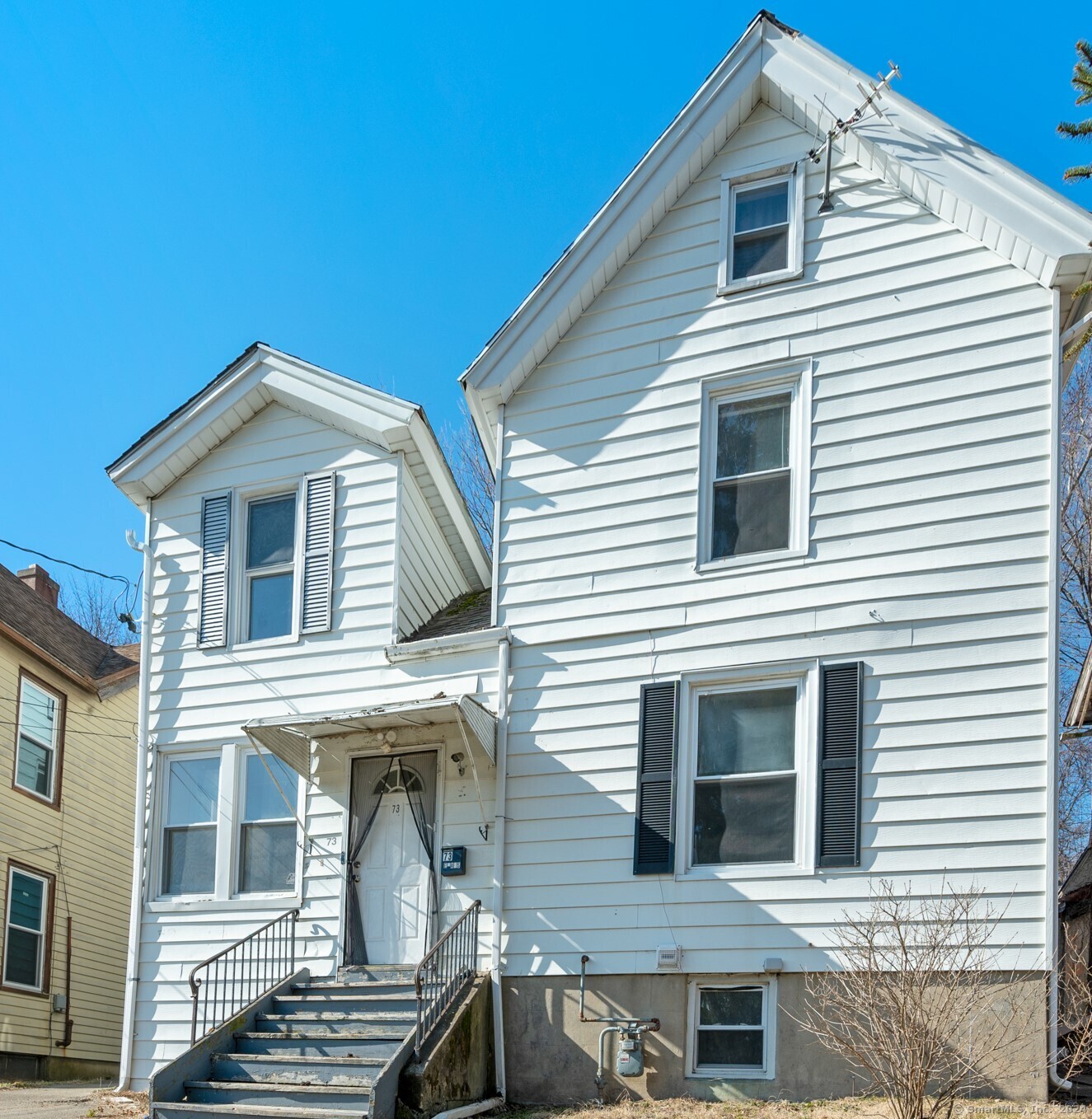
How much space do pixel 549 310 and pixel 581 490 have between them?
1.71 meters

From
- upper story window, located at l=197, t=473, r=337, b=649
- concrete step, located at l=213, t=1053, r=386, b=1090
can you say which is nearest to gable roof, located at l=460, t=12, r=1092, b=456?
upper story window, located at l=197, t=473, r=337, b=649

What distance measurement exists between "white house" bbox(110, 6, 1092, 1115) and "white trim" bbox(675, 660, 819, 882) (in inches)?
1.3

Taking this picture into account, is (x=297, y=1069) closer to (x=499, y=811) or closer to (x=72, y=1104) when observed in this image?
(x=499, y=811)

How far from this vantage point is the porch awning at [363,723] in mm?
11844

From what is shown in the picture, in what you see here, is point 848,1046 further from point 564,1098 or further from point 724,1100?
point 564,1098

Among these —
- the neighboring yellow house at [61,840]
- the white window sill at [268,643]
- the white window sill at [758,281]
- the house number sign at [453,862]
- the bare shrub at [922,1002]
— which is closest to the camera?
the bare shrub at [922,1002]

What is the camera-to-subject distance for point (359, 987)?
1193 centimetres

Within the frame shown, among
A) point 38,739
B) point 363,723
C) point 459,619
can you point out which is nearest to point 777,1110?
point 363,723

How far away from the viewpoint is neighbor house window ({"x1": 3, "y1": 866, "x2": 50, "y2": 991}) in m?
17.4

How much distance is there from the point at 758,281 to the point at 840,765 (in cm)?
432

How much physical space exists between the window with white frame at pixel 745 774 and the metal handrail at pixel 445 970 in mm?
2055

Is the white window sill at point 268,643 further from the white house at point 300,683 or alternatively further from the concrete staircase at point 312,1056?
the concrete staircase at point 312,1056

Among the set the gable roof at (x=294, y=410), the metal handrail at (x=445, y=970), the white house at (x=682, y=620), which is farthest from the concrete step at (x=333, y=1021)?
the gable roof at (x=294, y=410)

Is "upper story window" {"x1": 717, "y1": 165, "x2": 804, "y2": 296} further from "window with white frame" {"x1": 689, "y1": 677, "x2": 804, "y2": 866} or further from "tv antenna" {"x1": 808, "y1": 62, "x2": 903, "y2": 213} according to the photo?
"window with white frame" {"x1": 689, "y1": 677, "x2": 804, "y2": 866}
